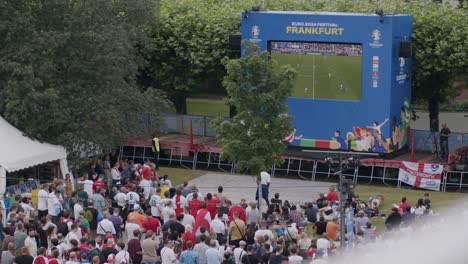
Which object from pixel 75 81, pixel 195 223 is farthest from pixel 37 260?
pixel 75 81

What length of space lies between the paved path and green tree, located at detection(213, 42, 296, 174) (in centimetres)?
321

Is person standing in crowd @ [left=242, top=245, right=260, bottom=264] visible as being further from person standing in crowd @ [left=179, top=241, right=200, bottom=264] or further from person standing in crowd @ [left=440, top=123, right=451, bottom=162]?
person standing in crowd @ [left=440, top=123, right=451, bottom=162]

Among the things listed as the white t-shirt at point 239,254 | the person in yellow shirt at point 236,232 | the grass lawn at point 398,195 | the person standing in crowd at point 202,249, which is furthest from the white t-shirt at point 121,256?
the grass lawn at point 398,195

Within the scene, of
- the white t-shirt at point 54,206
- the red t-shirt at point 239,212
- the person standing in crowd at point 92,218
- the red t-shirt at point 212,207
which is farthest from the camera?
the white t-shirt at point 54,206

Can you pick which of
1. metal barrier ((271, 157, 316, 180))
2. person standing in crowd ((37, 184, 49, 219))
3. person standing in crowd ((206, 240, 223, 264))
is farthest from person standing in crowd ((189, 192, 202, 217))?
metal barrier ((271, 157, 316, 180))

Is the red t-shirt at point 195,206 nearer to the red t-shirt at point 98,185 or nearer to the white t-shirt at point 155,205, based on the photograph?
the white t-shirt at point 155,205

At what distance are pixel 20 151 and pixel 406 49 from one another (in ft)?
39.2

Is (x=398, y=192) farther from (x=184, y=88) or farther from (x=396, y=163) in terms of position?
(x=184, y=88)

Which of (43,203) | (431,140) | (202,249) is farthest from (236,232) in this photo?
(431,140)

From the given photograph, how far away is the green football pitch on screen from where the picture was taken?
30.0 metres

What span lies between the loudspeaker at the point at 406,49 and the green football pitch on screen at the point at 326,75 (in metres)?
1.28

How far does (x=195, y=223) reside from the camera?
19.8 meters

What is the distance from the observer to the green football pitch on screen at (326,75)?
98.4 ft

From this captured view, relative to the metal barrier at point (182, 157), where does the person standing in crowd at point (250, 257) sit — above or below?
above
